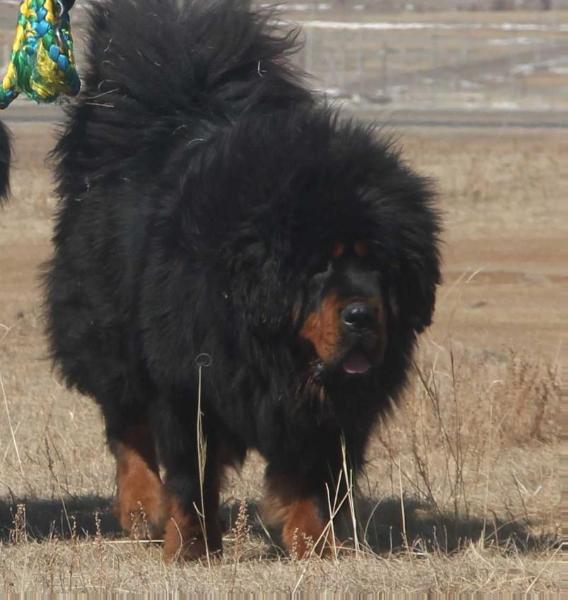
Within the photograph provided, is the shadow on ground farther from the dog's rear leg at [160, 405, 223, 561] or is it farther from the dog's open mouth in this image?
the dog's open mouth

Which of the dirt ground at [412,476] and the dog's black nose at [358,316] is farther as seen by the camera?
the dirt ground at [412,476]

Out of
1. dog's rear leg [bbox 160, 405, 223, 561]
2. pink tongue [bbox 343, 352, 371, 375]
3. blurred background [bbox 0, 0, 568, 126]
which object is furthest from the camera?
blurred background [bbox 0, 0, 568, 126]

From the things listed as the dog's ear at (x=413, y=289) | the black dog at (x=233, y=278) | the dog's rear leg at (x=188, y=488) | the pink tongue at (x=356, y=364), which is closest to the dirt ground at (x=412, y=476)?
the dog's rear leg at (x=188, y=488)

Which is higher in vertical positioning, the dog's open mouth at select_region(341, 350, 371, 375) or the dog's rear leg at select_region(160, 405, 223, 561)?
the dog's open mouth at select_region(341, 350, 371, 375)

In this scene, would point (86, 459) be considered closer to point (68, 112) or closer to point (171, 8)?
point (68, 112)

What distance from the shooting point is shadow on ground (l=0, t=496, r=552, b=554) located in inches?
269

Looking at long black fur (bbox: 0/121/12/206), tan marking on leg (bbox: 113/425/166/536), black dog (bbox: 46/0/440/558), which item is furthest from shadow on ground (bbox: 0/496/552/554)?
long black fur (bbox: 0/121/12/206)

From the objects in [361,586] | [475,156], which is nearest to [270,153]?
[361,586]

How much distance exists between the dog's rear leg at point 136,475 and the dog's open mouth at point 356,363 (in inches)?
65.7

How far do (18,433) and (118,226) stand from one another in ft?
7.84

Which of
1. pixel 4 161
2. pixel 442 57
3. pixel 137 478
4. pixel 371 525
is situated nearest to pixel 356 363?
pixel 371 525

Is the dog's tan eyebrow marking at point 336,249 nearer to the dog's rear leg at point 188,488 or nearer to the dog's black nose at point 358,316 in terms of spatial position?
the dog's black nose at point 358,316

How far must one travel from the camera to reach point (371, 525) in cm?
741

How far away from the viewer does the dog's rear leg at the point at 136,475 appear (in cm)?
741
